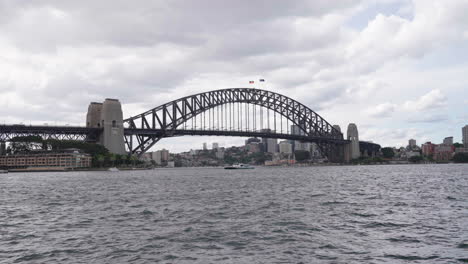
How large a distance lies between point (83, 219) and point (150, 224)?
399cm

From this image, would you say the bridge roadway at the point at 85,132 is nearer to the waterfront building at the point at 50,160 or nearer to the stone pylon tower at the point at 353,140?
the waterfront building at the point at 50,160

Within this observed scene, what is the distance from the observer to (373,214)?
21375mm

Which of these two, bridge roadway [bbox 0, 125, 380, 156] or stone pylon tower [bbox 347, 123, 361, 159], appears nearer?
bridge roadway [bbox 0, 125, 380, 156]

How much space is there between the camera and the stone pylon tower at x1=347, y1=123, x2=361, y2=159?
176562 mm

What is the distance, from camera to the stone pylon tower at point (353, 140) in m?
177

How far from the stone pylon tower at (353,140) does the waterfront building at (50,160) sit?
106 meters

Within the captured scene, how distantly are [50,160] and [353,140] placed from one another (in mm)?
116029

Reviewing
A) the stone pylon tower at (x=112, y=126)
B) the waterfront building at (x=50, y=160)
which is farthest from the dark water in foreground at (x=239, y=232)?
the waterfront building at (x=50, y=160)

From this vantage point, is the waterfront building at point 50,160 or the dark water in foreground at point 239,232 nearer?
the dark water in foreground at point 239,232

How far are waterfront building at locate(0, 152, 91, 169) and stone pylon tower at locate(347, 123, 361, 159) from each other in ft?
349

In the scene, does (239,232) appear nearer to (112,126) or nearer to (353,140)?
(112,126)

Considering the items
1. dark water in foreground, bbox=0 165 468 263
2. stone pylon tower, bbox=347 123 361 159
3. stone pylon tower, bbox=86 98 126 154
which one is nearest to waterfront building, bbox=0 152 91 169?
stone pylon tower, bbox=86 98 126 154

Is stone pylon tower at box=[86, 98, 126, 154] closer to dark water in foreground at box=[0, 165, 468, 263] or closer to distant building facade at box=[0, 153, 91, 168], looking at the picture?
distant building facade at box=[0, 153, 91, 168]

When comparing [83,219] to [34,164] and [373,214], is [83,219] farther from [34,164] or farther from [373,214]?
[34,164]
